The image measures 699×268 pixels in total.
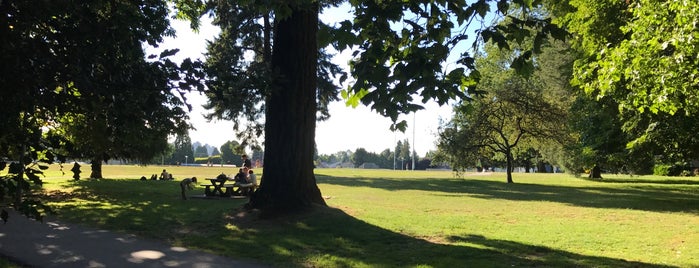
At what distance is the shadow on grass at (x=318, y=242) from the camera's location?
7164 millimetres

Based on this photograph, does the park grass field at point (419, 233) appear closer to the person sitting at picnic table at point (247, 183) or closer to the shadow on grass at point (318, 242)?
the shadow on grass at point (318, 242)

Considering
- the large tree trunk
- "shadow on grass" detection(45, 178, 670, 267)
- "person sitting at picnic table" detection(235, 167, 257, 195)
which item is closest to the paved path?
"shadow on grass" detection(45, 178, 670, 267)

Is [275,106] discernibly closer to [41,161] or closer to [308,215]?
[308,215]

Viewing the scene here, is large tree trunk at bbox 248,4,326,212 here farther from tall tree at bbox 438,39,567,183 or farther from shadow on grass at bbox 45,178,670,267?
tall tree at bbox 438,39,567,183

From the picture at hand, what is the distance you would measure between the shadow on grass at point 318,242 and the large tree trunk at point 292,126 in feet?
1.95

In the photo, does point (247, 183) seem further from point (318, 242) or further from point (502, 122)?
point (502, 122)

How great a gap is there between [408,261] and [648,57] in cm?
568

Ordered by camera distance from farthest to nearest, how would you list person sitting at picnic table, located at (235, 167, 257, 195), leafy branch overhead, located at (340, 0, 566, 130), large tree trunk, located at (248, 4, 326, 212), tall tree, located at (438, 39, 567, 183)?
tall tree, located at (438, 39, 567, 183), person sitting at picnic table, located at (235, 167, 257, 195), large tree trunk, located at (248, 4, 326, 212), leafy branch overhead, located at (340, 0, 566, 130)

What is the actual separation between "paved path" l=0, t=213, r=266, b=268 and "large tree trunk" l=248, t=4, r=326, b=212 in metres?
2.94

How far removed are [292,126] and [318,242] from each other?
10.4 feet

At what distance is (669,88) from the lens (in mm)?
8867

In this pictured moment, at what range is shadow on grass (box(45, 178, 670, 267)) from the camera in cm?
716

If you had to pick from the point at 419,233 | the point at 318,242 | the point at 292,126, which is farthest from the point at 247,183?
the point at 318,242

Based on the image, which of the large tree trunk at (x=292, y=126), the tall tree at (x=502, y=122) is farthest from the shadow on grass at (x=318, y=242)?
the tall tree at (x=502, y=122)
